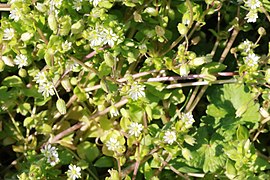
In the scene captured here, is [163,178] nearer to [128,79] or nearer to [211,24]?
[128,79]

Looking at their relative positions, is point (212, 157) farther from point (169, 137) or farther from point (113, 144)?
point (113, 144)

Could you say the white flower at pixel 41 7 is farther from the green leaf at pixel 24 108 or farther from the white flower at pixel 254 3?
the white flower at pixel 254 3

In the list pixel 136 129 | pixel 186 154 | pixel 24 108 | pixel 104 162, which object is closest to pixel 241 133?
pixel 186 154

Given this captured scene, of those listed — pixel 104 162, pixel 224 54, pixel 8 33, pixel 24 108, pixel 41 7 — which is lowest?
pixel 104 162

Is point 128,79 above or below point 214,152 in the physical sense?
above

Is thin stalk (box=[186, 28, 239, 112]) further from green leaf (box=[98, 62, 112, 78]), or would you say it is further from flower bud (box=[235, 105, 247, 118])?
green leaf (box=[98, 62, 112, 78])

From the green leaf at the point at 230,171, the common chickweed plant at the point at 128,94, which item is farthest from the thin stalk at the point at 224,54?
the green leaf at the point at 230,171

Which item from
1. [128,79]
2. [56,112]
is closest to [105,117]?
[56,112]

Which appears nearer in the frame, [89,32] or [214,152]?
[89,32]
